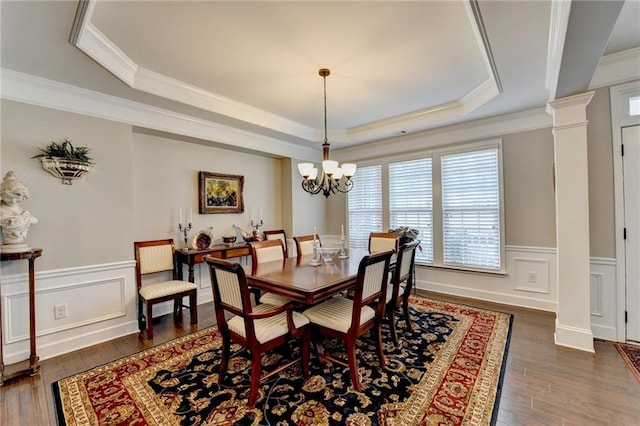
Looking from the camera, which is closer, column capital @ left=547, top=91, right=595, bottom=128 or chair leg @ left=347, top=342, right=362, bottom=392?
chair leg @ left=347, top=342, right=362, bottom=392

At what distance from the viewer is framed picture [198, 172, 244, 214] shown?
13.7ft

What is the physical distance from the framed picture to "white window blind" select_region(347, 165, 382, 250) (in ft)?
7.17

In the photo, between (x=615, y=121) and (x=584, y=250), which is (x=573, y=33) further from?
(x=584, y=250)

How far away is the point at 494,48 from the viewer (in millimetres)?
2361

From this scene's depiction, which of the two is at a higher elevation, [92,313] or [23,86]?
[23,86]

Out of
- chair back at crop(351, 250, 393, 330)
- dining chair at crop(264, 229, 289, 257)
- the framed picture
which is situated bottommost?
chair back at crop(351, 250, 393, 330)

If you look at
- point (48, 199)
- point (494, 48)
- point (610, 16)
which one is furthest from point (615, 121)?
point (48, 199)

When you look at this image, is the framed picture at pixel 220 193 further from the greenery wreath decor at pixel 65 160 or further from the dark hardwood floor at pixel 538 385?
the dark hardwood floor at pixel 538 385

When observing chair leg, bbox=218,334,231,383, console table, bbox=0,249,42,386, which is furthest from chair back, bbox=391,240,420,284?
console table, bbox=0,249,42,386

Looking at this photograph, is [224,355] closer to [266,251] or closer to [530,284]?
[266,251]

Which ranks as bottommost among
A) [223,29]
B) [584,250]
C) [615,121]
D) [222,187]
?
[584,250]

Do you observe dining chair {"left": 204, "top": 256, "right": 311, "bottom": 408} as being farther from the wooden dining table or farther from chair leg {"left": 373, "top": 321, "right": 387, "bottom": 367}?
chair leg {"left": 373, "top": 321, "right": 387, "bottom": 367}

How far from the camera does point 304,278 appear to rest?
2359 millimetres

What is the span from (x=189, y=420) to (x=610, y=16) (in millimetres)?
3502
